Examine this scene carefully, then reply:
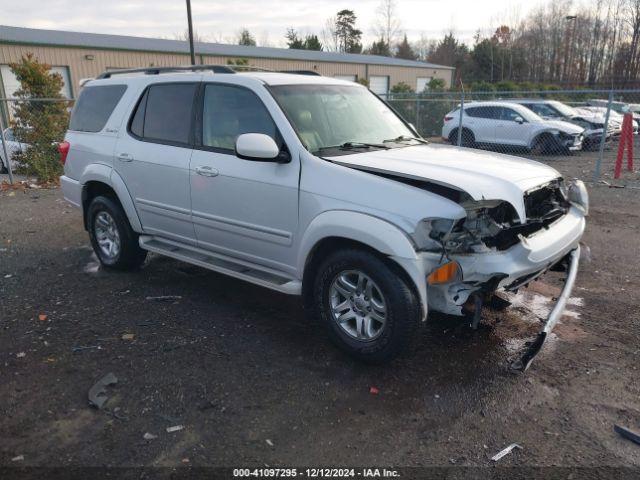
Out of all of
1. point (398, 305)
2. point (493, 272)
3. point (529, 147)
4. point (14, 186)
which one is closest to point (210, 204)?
point (398, 305)

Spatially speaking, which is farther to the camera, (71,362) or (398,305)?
(71,362)

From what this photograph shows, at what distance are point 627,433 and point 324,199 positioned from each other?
91.5 inches

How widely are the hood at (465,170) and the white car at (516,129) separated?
485 inches

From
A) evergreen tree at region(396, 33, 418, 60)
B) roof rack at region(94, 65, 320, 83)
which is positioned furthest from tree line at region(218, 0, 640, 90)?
roof rack at region(94, 65, 320, 83)

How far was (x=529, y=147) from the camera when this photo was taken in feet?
51.4

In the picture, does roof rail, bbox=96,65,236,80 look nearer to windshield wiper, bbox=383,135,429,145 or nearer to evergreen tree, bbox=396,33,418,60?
windshield wiper, bbox=383,135,429,145

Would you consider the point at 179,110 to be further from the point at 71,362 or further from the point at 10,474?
the point at 10,474

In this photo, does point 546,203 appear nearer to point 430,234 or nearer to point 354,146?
point 430,234

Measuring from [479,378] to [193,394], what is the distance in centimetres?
194

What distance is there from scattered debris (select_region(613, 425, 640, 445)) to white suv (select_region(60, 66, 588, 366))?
647 millimetres

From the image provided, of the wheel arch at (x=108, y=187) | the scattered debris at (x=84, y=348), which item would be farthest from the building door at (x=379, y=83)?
the scattered debris at (x=84, y=348)

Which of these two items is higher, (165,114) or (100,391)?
(165,114)

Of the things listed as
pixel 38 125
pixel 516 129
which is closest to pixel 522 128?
pixel 516 129

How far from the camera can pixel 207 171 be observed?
4359 millimetres
